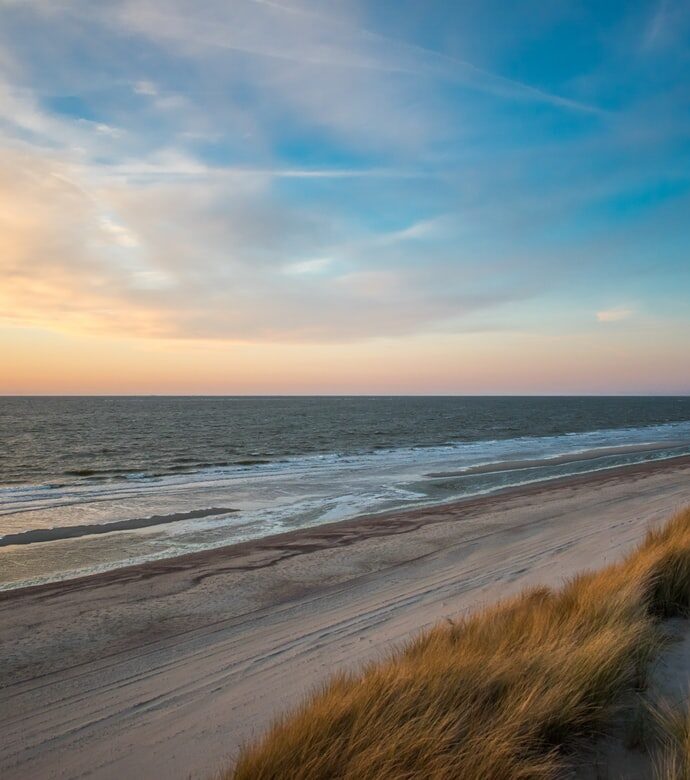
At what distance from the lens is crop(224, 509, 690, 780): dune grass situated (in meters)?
3.10

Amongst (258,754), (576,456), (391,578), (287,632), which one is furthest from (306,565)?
(576,456)

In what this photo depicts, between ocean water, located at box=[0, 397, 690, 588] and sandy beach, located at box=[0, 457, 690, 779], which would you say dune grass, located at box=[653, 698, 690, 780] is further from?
ocean water, located at box=[0, 397, 690, 588]

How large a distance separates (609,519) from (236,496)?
12567mm

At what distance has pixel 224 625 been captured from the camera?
7.42m

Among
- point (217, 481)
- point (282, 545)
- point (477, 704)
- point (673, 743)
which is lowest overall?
point (217, 481)

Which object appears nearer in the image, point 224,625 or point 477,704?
point 477,704

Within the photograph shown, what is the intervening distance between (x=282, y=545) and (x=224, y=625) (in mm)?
4797

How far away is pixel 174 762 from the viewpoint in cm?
424

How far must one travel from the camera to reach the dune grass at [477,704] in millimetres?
3098

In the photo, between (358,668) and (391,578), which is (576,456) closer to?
(391,578)

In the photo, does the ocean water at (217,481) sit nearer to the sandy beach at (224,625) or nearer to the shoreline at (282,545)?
the shoreline at (282,545)

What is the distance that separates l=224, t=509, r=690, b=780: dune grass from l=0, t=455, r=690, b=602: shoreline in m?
6.33

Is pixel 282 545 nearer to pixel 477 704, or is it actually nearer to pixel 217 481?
pixel 477 704

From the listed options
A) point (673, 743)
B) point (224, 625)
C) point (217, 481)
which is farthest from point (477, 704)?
point (217, 481)
